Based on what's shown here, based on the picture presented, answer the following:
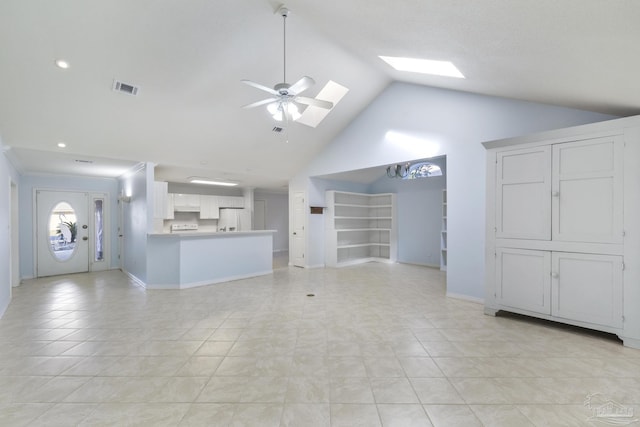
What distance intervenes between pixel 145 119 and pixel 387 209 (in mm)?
6505

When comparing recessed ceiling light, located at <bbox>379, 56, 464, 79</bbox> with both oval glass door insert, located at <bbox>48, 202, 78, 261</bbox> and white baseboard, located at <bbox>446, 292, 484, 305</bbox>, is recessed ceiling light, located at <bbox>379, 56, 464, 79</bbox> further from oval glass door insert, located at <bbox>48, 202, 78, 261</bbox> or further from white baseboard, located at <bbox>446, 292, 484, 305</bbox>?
oval glass door insert, located at <bbox>48, 202, 78, 261</bbox>

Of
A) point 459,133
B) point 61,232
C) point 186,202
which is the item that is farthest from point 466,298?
point 61,232

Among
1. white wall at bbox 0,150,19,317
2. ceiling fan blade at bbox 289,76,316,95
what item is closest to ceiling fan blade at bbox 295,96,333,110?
ceiling fan blade at bbox 289,76,316,95

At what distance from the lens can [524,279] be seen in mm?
3348

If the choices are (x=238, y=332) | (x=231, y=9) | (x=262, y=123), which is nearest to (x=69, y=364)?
(x=238, y=332)

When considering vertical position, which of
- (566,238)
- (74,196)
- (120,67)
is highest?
(120,67)

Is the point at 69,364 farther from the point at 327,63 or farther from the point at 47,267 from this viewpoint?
the point at 47,267

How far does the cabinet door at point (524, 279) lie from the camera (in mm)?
3189

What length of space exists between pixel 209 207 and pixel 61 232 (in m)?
3.41

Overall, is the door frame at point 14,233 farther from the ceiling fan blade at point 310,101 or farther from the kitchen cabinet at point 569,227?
the kitchen cabinet at point 569,227

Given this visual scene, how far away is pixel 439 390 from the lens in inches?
80.8

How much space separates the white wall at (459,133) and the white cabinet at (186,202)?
17.8ft

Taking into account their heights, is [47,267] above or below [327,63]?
below

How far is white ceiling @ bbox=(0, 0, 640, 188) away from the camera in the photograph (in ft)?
6.77
